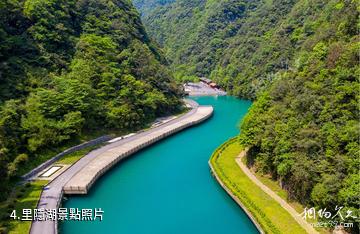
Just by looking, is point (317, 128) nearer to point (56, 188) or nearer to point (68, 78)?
point (56, 188)

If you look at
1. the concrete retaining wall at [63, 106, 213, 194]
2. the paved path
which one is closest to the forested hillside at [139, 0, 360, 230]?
the concrete retaining wall at [63, 106, 213, 194]

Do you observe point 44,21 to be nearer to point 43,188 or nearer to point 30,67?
point 30,67

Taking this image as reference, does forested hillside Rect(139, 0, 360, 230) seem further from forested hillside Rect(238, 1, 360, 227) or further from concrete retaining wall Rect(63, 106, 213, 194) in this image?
concrete retaining wall Rect(63, 106, 213, 194)

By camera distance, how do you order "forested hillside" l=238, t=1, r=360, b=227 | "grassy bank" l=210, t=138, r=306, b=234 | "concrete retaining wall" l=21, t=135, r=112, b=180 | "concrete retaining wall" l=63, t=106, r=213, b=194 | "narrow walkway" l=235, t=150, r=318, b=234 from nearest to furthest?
"forested hillside" l=238, t=1, r=360, b=227 < "narrow walkway" l=235, t=150, r=318, b=234 < "grassy bank" l=210, t=138, r=306, b=234 < "concrete retaining wall" l=63, t=106, r=213, b=194 < "concrete retaining wall" l=21, t=135, r=112, b=180

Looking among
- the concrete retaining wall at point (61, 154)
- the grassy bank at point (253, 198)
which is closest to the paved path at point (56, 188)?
the concrete retaining wall at point (61, 154)

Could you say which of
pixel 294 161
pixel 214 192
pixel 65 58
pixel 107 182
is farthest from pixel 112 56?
pixel 294 161

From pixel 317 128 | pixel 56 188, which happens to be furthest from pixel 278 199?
pixel 56 188
